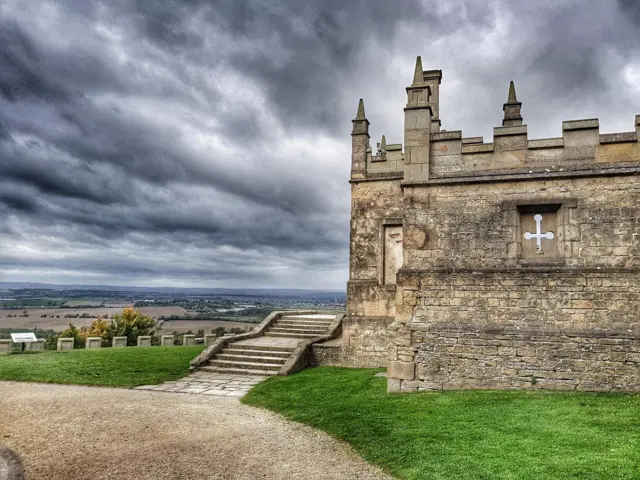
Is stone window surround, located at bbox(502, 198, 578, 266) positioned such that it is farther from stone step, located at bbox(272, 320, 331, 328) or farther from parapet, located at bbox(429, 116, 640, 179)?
stone step, located at bbox(272, 320, 331, 328)

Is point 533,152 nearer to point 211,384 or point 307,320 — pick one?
point 211,384

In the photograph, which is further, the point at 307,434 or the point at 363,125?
the point at 363,125

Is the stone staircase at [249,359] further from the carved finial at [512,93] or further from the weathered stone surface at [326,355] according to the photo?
the carved finial at [512,93]

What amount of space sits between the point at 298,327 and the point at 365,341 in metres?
4.34

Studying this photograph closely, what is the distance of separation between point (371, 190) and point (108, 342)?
22.3 m

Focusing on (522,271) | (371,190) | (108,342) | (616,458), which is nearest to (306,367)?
(371,190)

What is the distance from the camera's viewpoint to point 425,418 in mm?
7648

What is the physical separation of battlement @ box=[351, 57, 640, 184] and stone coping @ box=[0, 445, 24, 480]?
359 inches

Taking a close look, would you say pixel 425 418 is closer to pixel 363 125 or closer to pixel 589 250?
pixel 589 250

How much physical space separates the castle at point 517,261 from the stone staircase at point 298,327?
7916 millimetres

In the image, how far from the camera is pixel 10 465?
6.21m

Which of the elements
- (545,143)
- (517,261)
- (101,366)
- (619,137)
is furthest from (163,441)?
(619,137)

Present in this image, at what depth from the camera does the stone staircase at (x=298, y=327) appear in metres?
17.6

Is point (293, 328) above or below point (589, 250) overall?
below
